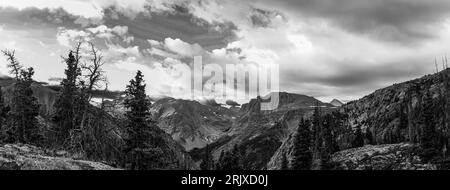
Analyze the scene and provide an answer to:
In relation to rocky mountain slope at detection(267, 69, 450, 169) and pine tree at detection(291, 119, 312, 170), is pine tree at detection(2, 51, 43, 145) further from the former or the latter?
rocky mountain slope at detection(267, 69, 450, 169)

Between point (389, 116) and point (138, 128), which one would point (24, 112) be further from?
point (389, 116)

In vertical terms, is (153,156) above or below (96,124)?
below

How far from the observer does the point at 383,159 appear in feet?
285

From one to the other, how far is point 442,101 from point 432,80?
93.5 feet

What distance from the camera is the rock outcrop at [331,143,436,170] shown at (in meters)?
76.0

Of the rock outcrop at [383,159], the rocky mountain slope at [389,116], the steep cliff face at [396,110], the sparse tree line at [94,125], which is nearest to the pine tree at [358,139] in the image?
the rocky mountain slope at [389,116]

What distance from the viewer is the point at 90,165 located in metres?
19.0

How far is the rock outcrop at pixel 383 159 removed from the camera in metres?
76.0

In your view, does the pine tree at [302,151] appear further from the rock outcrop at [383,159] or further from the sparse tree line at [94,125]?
the sparse tree line at [94,125]
